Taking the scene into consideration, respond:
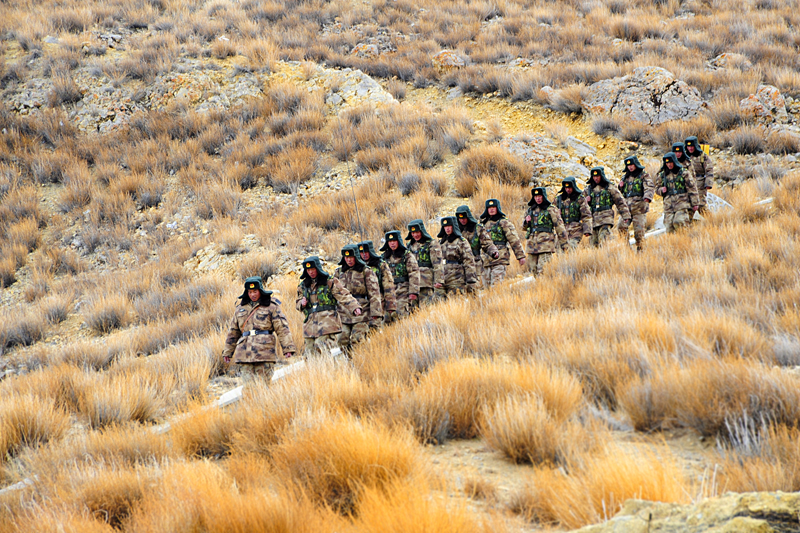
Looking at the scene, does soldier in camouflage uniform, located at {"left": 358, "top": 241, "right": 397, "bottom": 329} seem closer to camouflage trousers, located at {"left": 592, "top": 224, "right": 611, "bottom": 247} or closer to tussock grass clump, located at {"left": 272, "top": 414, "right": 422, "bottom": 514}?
tussock grass clump, located at {"left": 272, "top": 414, "right": 422, "bottom": 514}

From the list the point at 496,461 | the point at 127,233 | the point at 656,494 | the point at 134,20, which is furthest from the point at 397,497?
the point at 134,20

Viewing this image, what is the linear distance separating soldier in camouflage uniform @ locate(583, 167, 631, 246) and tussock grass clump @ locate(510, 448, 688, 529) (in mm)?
8603

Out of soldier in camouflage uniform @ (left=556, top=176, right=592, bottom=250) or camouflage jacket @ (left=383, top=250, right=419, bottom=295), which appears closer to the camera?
camouflage jacket @ (left=383, top=250, right=419, bottom=295)

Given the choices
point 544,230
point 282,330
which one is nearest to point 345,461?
point 282,330

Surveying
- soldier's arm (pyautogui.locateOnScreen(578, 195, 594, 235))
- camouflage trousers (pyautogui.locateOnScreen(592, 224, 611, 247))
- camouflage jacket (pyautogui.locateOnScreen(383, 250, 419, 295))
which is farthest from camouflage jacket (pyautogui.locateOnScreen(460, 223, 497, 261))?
camouflage trousers (pyautogui.locateOnScreen(592, 224, 611, 247))

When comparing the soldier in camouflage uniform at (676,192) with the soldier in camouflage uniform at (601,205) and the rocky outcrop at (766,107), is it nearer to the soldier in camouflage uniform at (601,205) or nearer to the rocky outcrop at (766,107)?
the soldier in camouflage uniform at (601,205)


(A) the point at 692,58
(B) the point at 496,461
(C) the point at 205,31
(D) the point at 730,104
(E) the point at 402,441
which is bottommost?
(B) the point at 496,461

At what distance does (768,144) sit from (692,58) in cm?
670

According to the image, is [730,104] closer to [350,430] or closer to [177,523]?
[350,430]

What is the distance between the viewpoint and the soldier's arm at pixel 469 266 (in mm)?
8828

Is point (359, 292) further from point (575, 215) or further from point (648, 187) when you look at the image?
point (648, 187)

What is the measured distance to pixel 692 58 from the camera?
20.3 metres

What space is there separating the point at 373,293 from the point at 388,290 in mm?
347

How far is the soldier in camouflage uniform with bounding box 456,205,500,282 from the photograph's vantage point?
30.3 ft
